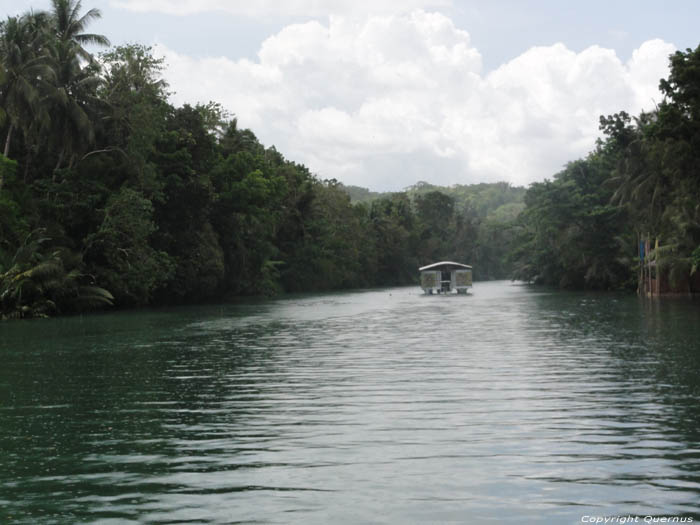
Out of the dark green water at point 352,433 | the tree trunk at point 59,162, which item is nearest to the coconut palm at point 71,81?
the tree trunk at point 59,162

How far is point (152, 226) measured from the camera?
169 feet

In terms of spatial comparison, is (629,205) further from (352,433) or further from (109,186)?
(352,433)

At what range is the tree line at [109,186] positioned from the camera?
152 feet

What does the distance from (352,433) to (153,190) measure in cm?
4564

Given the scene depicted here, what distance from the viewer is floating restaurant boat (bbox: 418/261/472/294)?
81.9 meters

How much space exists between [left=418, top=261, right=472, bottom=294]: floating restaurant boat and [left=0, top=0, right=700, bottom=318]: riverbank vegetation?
10650mm

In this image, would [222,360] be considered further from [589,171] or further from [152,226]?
[589,171]

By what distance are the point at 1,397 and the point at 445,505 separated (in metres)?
10.3

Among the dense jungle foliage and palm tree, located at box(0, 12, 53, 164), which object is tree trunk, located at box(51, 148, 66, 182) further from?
the dense jungle foliage

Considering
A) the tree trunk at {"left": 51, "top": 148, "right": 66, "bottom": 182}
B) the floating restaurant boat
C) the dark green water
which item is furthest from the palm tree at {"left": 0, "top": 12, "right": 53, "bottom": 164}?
the floating restaurant boat

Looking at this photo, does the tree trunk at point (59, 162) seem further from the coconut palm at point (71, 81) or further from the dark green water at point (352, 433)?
the dark green water at point (352, 433)

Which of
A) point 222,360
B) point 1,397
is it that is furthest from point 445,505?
point 222,360

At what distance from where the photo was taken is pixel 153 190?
179 ft

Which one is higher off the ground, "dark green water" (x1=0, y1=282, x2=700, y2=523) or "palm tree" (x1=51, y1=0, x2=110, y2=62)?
"palm tree" (x1=51, y1=0, x2=110, y2=62)
